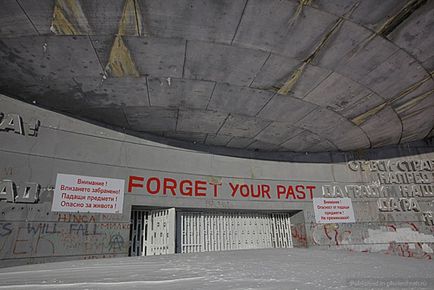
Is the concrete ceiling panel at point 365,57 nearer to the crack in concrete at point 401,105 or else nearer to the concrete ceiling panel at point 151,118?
the crack in concrete at point 401,105

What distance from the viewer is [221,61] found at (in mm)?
5582

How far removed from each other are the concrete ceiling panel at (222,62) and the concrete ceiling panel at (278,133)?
2583 mm

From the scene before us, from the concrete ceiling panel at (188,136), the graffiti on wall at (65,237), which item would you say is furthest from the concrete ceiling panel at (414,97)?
the graffiti on wall at (65,237)

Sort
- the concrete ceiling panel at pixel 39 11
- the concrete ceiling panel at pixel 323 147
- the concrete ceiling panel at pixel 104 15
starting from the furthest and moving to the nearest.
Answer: the concrete ceiling panel at pixel 323 147 < the concrete ceiling panel at pixel 104 15 < the concrete ceiling panel at pixel 39 11

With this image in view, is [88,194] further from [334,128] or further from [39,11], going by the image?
[334,128]

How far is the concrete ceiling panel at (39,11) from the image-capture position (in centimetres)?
412

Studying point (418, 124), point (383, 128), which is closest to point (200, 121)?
point (383, 128)

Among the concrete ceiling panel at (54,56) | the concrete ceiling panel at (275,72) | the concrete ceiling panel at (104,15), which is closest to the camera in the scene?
the concrete ceiling panel at (104,15)

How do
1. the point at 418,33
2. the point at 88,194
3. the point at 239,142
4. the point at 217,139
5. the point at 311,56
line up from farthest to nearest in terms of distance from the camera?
the point at 239,142
the point at 217,139
the point at 88,194
the point at 311,56
the point at 418,33

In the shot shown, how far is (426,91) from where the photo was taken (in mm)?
7012

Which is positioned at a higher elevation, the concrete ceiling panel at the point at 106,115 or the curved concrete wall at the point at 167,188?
the concrete ceiling panel at the point at 106,115

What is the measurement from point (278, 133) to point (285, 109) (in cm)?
157

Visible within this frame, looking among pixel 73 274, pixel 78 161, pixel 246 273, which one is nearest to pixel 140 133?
pixel 78 161

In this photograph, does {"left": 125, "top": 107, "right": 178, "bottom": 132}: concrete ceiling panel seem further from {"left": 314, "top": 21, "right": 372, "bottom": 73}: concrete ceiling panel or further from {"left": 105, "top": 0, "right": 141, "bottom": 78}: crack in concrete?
{"left": 314, "top": 21, "right": 372, "bottom": 73}: concrete ceiling panel
